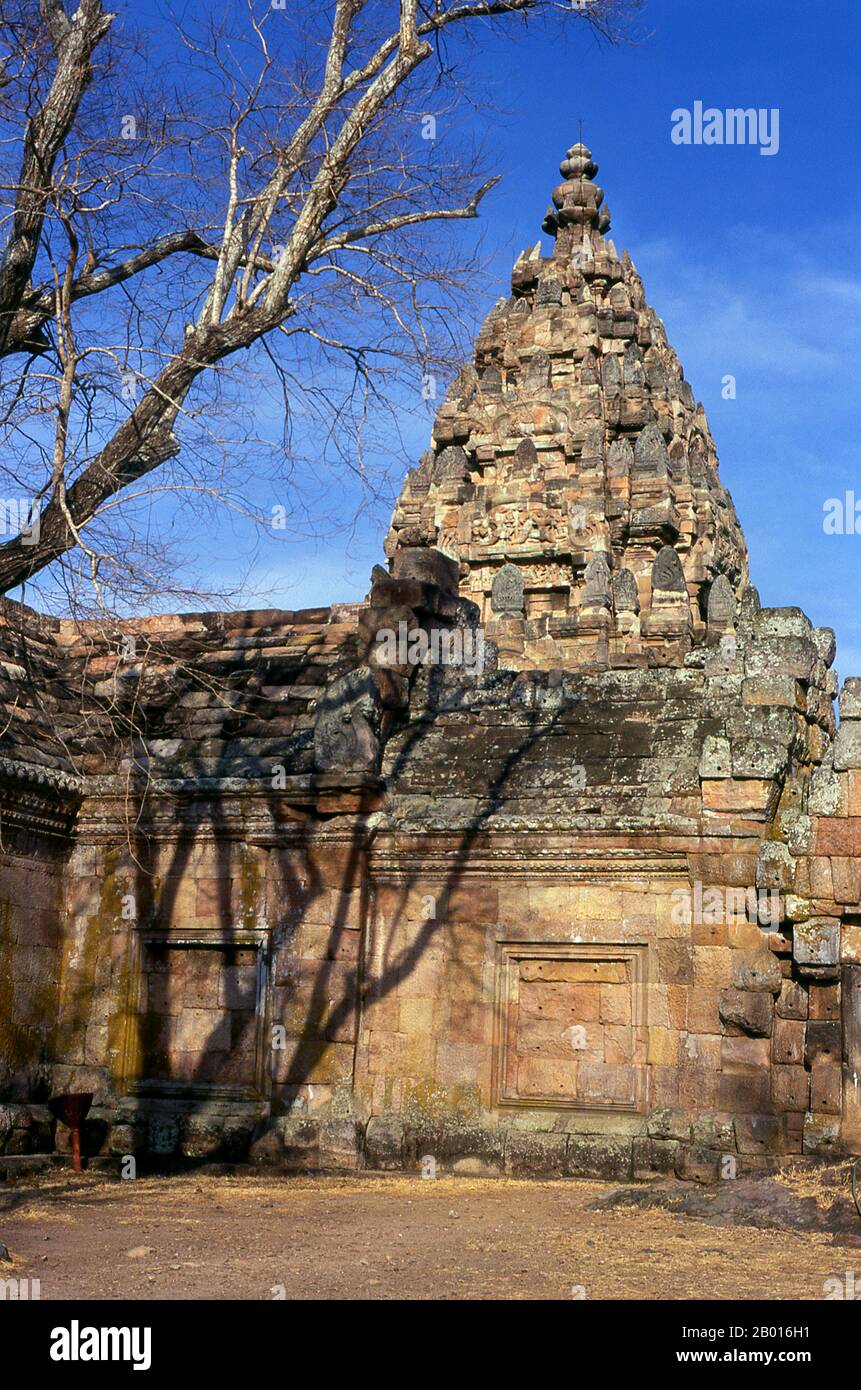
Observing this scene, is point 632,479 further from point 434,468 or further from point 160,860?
point 160,860

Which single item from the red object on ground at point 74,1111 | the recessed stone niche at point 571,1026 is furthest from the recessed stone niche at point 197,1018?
the recessed stone niche at point 571,1026

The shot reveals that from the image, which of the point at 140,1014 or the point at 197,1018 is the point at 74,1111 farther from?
the point at 197,1018

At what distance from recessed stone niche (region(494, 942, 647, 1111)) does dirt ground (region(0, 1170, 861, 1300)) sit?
0.80 meters

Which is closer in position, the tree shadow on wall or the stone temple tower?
the tree shadow on wall

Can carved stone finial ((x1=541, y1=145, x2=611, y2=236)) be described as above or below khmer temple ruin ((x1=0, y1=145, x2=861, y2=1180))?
above

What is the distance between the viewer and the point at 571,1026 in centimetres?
1293

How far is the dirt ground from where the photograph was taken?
27.0 feet

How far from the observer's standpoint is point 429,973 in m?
13.4

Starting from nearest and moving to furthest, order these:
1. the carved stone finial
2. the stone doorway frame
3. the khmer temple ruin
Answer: the khmer temple ruin
the stone doorway frame
the carved stone finial

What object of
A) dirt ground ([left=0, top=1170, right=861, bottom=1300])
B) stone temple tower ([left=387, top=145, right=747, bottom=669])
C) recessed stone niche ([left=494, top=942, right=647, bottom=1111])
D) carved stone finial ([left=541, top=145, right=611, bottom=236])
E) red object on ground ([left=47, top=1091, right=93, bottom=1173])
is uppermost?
carved stone finial ([left=541, top=145, right=611, bottom=236])

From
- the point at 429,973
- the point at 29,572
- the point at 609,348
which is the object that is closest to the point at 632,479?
the point at 609,348

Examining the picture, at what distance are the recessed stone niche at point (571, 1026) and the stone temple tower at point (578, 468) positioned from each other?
13610 mm

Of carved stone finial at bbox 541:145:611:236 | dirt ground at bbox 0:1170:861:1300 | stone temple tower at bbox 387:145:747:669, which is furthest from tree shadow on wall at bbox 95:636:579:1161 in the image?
carved stone finial at bbox 541:145:611:236

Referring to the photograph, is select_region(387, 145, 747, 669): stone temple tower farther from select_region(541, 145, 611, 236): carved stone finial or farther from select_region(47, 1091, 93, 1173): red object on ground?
select_region(47, 1091, 93, 1173): red object on ground
